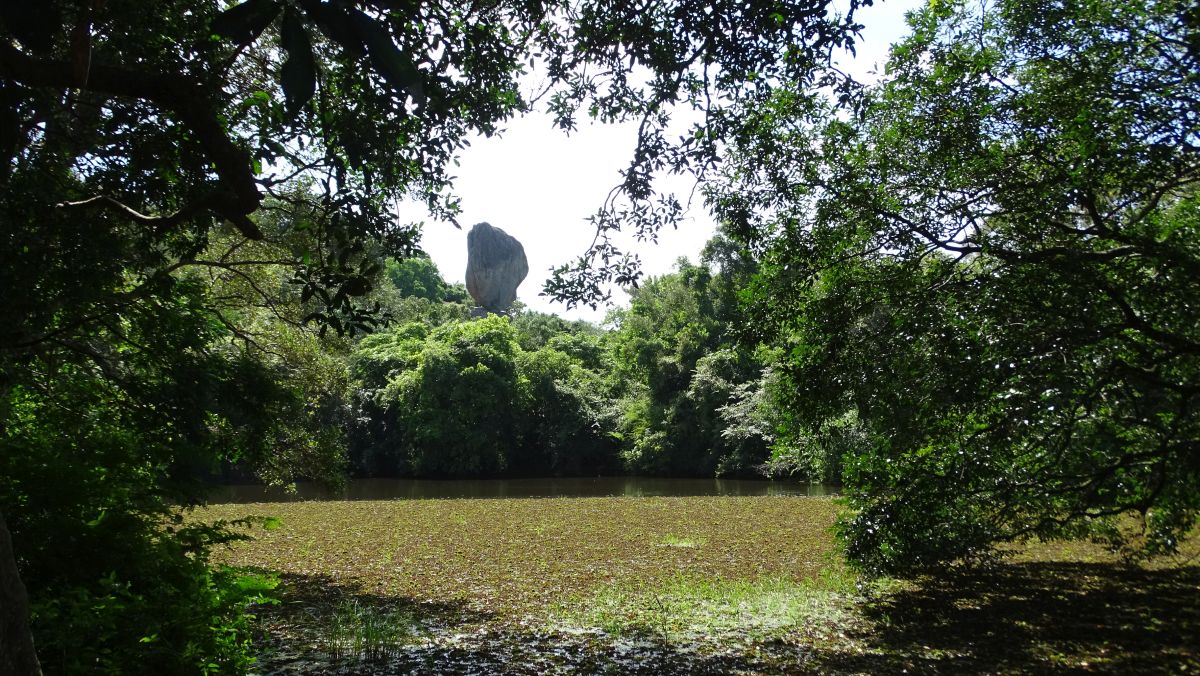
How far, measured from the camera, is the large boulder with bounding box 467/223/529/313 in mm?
76625

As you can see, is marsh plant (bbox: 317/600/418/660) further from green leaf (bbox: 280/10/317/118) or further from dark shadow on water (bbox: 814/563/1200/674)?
green leaf (bbox: 280/10/317/118)

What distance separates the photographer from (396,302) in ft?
177

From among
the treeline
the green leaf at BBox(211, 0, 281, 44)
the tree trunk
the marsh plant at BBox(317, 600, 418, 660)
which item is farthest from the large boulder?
the green leaf at BBox(211, 0, 281, 44)

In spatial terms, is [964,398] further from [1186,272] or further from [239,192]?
[239,192]

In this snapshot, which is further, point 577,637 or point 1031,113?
point 577,637

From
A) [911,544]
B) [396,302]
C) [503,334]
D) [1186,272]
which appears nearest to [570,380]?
[503,334]

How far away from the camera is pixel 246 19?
1.92 metres

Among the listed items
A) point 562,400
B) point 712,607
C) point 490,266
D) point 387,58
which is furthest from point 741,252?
point 490,266

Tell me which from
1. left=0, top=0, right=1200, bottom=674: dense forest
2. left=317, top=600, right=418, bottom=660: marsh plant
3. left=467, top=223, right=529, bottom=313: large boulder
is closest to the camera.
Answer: left=0, top=0, right=1200, bottom=674: dense forest

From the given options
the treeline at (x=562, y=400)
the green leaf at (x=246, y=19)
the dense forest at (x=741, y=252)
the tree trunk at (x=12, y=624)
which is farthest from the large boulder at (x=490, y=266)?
the green leaf at (x=246, y=19)

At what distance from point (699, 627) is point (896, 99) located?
17.8ft

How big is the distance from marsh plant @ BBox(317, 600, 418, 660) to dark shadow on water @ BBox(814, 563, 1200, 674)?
361cm

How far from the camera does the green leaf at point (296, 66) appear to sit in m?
1.83

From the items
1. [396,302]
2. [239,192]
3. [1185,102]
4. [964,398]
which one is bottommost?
[964,398]
